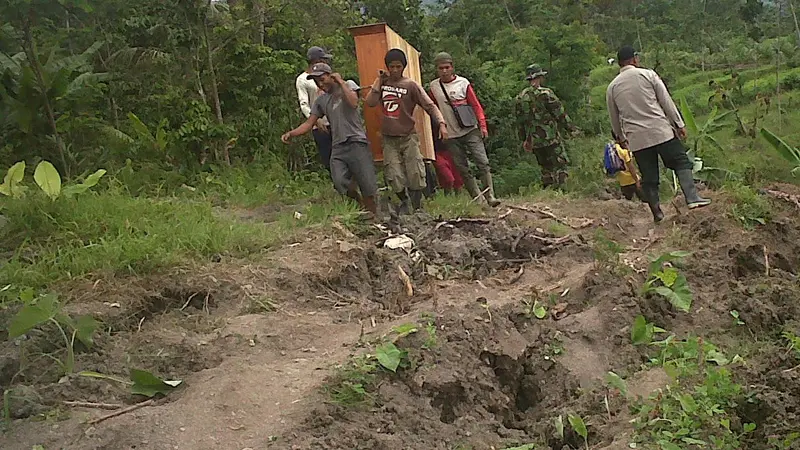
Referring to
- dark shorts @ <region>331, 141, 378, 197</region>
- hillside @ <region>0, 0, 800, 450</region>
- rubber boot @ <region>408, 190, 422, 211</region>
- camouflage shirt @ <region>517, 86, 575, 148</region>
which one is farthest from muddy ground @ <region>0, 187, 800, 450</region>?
camouflage shirt @ <region>517, 86, 575, 148</region>

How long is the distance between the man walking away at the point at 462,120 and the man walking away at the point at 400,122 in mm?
710

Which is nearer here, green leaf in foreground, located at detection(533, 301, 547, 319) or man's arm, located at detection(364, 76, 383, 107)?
green leaf in foreground, located at detection(533, 301, 547, 319)

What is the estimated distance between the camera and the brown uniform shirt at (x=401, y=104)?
7109 millimetres

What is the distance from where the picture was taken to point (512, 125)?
12.7 meters

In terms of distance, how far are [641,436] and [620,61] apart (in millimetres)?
4407

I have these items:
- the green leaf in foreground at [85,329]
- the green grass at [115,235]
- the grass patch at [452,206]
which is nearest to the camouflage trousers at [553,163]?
the grass patch at [452,206]

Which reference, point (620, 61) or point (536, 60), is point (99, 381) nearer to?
point (620, 61)

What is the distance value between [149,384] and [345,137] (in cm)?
343

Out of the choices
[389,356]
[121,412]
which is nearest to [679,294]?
[389,356]

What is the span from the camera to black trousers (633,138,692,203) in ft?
21.8

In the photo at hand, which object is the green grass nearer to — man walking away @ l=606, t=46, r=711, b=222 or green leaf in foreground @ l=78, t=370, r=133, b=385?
green leaf in foreground @ l=78, t=370, r=133, b=385

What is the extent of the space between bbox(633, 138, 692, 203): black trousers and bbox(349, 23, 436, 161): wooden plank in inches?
80.9

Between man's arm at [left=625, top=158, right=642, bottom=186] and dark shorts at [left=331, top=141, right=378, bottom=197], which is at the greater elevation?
dark shorts at [left=331, top=141, right=378, bottom=197]

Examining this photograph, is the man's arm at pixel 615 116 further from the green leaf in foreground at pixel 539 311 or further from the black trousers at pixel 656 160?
the green leaf in foreground at pixel 539 311
